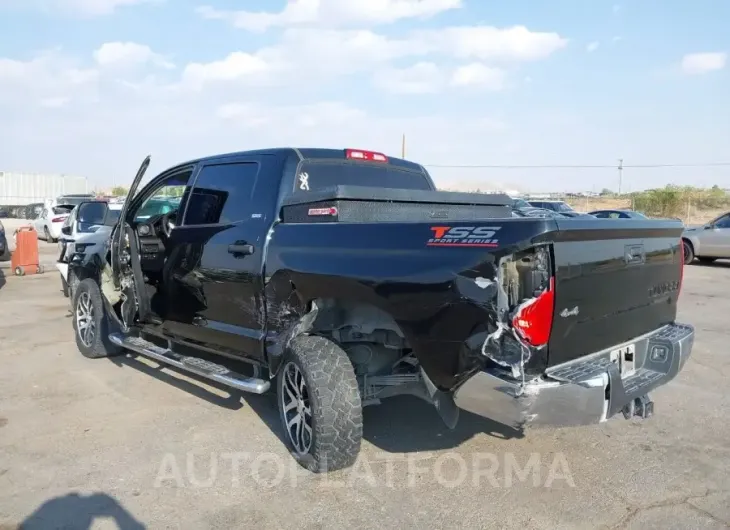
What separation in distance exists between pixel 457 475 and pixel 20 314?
7.74 metres

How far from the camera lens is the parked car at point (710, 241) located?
51.4ft

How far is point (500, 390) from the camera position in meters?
2.93

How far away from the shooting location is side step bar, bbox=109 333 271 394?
4.08m

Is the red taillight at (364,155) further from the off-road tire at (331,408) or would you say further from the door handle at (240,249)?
the off-road tire at (331,408)

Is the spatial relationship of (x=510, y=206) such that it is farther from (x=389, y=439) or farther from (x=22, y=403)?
(x=22, y=403)

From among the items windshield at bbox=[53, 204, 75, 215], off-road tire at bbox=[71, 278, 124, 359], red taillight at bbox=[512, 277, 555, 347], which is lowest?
off-road tire at bbox=[71, 278, 124, 359]

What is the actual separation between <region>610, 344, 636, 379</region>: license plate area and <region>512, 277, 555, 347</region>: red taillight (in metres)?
0.79

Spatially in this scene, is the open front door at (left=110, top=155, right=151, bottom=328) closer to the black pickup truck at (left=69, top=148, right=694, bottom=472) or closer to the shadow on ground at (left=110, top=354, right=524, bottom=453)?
the black pickup truck at (left=69, top=148, right=694, bottom=472)

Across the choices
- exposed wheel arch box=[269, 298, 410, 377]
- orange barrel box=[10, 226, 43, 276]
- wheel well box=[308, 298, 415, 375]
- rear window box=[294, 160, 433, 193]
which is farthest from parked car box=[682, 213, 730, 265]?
orange barrel box=[10, 226, 43, 276]

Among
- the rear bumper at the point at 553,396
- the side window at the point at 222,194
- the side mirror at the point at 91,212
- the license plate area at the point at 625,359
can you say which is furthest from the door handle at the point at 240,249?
the side mirror at the point at 91,212

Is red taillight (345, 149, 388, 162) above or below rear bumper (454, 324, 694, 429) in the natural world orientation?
above

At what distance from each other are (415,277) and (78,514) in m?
2.22

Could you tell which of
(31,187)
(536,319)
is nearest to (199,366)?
(536,319)

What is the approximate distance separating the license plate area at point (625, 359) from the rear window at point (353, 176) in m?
2.28
